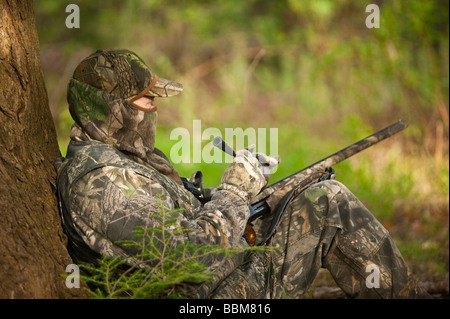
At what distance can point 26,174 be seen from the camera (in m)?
3.01

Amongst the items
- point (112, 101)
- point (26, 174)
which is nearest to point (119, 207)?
point (26, 174)

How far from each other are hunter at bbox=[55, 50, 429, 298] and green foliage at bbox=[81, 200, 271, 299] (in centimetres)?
5

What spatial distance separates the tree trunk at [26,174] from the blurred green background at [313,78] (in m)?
1.29

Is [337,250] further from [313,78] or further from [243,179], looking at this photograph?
[313,78]

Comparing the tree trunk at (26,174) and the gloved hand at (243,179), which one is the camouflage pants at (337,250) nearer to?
the gloved hand at (243,179)

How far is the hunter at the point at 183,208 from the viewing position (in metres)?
2.90

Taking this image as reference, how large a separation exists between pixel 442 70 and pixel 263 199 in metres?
5.49

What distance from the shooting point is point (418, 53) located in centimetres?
938

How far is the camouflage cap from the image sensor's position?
3264 millimetres

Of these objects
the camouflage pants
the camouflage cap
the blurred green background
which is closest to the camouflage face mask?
the camouflage cap

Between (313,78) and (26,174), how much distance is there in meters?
7.78

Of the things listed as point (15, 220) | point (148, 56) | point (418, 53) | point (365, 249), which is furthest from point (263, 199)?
point (148, 56)

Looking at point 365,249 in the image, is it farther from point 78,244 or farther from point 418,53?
point 418,53

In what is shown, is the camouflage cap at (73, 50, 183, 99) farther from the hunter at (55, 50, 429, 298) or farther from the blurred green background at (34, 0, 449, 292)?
the blurred green background at (34, 0, 449, 292)
